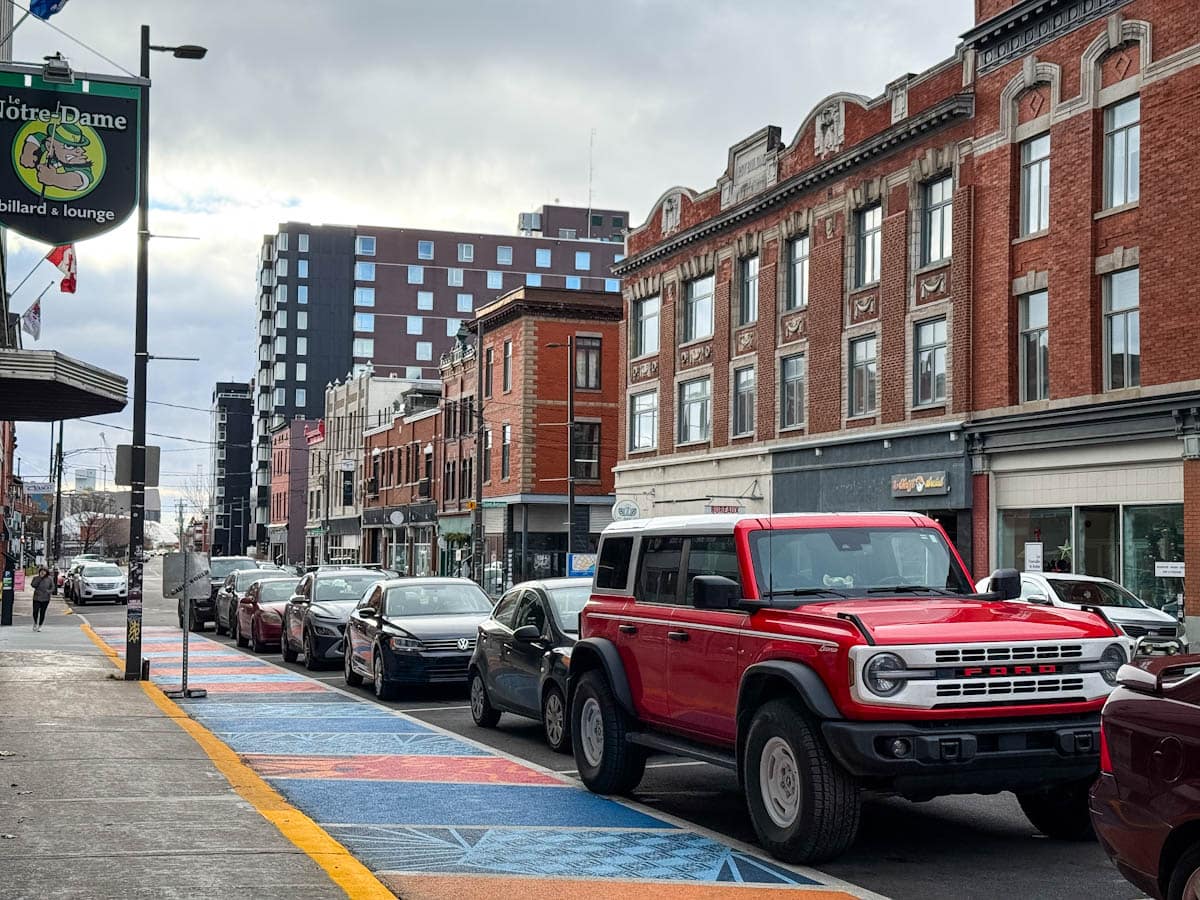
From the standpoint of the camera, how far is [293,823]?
896 centimetres

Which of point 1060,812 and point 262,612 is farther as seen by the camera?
point 262,612

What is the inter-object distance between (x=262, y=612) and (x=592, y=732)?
17.9 metres

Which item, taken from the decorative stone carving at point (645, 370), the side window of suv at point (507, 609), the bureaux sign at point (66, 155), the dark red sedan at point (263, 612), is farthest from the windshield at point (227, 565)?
the side window of suv at point (507, 609)

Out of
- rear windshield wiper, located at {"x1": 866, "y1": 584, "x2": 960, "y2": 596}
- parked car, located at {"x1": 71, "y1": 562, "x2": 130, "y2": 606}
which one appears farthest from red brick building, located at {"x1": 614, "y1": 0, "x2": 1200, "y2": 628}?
parked car, located at {"x1": 71, "y1": 562, "x2": 130, "y2": 606}

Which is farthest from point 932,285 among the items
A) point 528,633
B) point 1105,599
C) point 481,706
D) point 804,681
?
point 804,681

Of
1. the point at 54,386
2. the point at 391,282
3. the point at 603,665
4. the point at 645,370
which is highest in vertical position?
the point at 391,282

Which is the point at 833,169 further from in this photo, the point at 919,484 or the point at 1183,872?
the point at 1183,872

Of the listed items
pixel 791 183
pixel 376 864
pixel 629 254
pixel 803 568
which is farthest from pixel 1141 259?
pixel 629 254

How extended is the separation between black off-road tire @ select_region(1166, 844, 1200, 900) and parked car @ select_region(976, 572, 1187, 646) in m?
16.7

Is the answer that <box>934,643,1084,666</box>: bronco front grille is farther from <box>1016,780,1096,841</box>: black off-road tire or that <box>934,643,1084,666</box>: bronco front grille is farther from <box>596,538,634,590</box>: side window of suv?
<box>596,538,634,590</box>: side window of suv

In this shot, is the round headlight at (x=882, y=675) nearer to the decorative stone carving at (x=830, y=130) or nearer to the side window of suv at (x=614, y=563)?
the side window of suv at (x=614, y=563)

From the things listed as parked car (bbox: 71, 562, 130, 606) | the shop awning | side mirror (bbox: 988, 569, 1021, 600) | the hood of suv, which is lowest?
parked car (bbox: 71, 562, 130, 606)

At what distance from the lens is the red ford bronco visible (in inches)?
312

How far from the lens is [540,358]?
59562 millimetres
